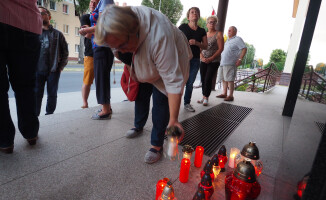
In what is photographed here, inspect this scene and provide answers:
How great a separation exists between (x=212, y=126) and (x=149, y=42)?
6.10 feet

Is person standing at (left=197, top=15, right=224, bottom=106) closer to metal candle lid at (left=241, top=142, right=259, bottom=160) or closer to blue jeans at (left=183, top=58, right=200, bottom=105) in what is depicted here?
blue jeans at (left=183, top=58, right=200, bottom=105)

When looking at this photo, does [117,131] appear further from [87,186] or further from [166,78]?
[166,78]

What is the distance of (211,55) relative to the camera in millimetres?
3816

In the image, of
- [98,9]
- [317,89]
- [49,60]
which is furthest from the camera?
[49,60]

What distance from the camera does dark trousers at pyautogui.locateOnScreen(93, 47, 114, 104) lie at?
235 centimetres

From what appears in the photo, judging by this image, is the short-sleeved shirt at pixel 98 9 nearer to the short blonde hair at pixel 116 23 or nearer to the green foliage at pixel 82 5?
the short blonde hair at pixel 116 23

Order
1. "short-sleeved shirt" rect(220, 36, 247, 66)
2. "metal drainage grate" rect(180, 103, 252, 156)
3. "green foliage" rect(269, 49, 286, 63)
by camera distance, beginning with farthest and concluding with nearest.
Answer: "green foliage" rect(269, 49, 286, 63), "short-sleeved shirt" rect(220, 36, 247, 66), "metal drainage grate" rect(180, 103, 252, 156)

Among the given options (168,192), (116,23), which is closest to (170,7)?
(116,23)

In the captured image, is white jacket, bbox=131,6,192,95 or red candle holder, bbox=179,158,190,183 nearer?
white jacket, bbox=131,6,192,95

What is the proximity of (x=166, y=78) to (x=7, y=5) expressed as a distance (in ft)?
4.08

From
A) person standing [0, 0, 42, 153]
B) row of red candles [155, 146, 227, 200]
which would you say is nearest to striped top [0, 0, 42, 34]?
person standing [0, 0, 42, 153]

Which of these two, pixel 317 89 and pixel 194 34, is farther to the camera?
pixel 194 34

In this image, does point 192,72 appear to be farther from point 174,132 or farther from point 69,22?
point 69,22

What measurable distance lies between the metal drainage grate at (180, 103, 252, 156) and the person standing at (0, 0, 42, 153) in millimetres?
1524
